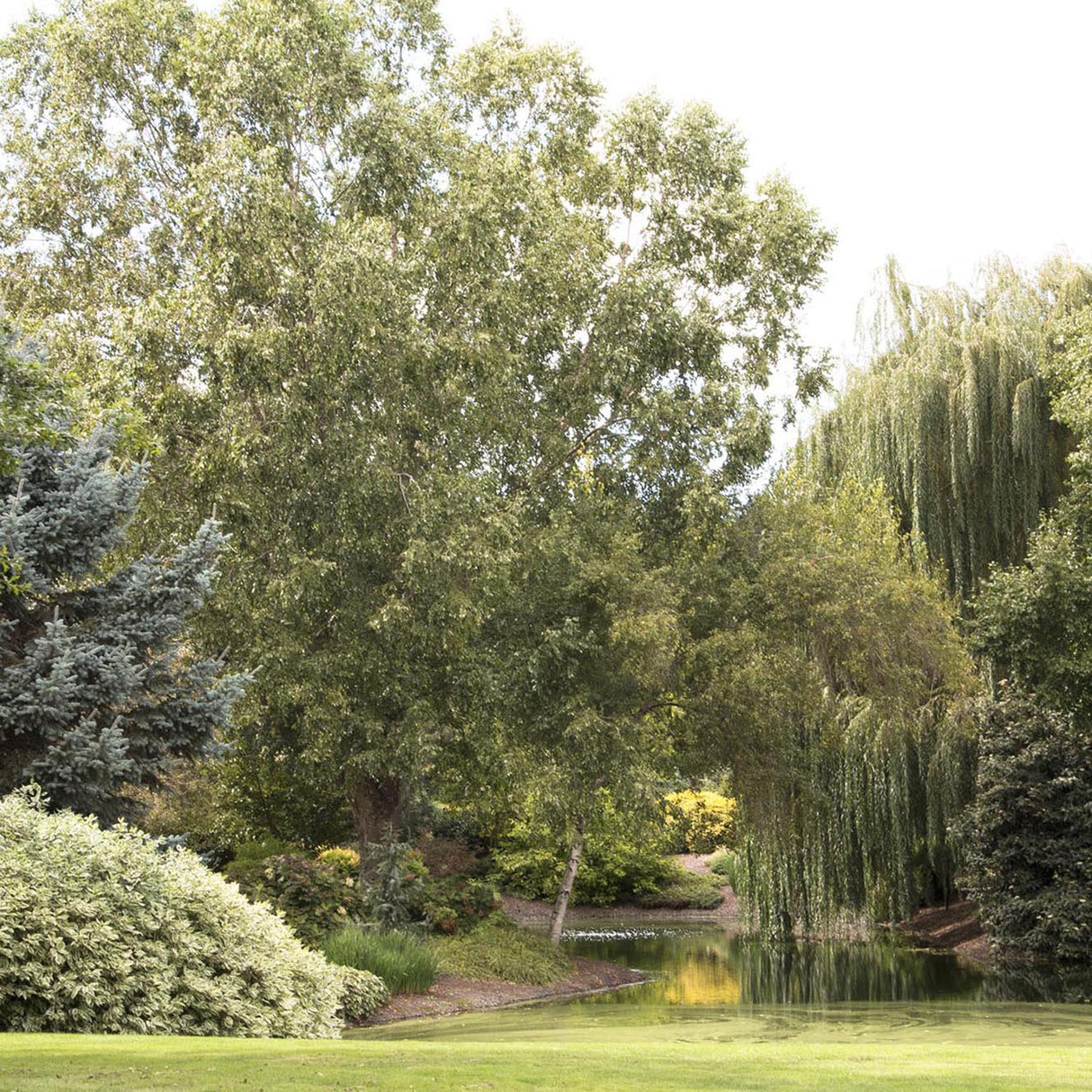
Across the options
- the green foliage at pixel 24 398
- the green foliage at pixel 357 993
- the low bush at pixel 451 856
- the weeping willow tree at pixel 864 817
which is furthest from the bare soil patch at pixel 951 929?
the green foliage at pixel 24 398

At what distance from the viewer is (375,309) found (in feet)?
61.3

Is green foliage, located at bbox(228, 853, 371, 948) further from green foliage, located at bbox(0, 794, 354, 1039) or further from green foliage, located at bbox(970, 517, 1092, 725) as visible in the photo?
green foliage, located at bbox(970, 517, 1092, 725)

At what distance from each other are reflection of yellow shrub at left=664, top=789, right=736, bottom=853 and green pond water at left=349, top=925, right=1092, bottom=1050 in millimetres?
2609

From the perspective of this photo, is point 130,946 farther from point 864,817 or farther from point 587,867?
point 587,867

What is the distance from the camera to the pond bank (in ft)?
51.5

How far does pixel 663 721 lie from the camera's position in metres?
22.2

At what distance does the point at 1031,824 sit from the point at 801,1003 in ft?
26.8

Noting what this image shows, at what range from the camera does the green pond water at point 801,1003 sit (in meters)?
12.6

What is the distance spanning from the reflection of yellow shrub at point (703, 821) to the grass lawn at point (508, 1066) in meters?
13.9

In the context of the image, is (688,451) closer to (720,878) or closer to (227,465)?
(227,465)

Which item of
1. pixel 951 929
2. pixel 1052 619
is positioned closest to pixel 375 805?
pixel 1052 619

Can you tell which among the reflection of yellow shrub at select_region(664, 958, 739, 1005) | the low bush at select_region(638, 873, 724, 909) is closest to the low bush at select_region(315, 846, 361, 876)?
the reflection of yellow shrub at select_region(664, 958, 739, 1005)

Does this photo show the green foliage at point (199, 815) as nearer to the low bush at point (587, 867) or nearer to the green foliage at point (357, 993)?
the low bush at point (587, 867)

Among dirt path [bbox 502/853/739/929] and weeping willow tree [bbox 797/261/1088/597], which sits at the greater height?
weeping willow tree [bbox 797/261/1088/597]
